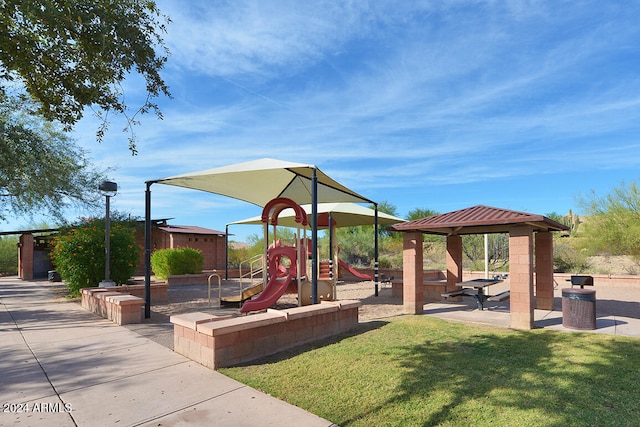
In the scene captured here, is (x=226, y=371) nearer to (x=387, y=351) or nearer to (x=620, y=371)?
(x=387, y=351)

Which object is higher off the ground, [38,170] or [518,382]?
[38,170]

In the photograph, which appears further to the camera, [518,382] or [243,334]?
[243,334]

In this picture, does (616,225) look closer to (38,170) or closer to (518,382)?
(518,382)

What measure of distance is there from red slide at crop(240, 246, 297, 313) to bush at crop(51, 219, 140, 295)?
5.11 m

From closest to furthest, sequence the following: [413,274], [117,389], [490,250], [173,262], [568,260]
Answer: [117,389]
[413,274]
[173,262]
[568,260]
[490,250]

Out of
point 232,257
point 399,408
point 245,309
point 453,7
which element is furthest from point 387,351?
point 232,257

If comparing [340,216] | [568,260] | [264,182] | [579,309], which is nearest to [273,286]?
[264,182]

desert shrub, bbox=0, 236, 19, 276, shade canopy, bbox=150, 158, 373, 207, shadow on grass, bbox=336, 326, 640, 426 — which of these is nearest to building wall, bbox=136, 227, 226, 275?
desert shrub, bbox=0, 236, 19, 276

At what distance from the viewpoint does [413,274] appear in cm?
840

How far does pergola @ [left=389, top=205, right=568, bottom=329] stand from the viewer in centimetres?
702

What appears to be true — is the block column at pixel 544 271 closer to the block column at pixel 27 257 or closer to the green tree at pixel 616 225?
the green tree at pixel 616 225

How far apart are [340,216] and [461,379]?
11664 millimetres

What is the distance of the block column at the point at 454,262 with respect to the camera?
416 inches

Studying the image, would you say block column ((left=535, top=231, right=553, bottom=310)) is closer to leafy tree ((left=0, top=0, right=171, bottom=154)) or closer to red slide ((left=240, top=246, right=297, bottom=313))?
red slide ((left=240, top=246, right=297, bottom=313))
